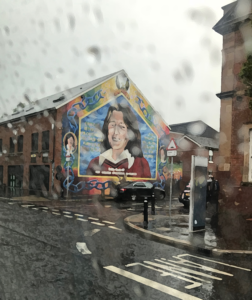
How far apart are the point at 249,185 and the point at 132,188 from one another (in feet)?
30.4

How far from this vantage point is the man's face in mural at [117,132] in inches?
989

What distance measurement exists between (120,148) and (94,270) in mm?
20525

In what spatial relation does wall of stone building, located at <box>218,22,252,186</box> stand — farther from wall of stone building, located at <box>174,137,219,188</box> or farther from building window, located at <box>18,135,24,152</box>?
building window, located at <box>18,135,24,152</box>

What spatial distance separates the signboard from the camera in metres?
9.04

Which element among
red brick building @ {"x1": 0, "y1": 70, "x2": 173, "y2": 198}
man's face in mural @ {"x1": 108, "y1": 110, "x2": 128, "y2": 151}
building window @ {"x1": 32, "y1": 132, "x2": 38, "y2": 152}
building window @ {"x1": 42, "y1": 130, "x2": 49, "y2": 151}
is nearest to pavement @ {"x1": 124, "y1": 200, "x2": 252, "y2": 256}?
red brick building @ {"x1": 0, "y1": 70, "x2": 173, "y2": 198}

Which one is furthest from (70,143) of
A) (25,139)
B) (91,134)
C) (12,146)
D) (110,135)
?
(12,146)

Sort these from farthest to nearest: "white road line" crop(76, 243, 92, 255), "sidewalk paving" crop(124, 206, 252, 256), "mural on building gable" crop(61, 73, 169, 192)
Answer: "mural on building gable" crop(61, 73, 169, 192), "sidewalk paving" crop(124, 206, 252, 256), "white road line" crop(76, 243, 92, 255)

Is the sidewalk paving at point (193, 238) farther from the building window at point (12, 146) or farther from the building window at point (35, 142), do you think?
the building window at point (12, 146)

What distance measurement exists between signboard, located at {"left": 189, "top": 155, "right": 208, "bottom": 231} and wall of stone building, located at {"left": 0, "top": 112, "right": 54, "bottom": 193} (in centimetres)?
1565

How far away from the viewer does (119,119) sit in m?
25.7

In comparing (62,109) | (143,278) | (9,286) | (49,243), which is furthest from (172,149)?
(62,109)

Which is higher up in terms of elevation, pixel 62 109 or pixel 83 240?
pixel 62 109

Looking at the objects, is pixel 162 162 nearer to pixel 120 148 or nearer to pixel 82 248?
pixel 120 148

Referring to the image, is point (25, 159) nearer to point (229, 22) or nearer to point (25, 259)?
point (229, 22)
